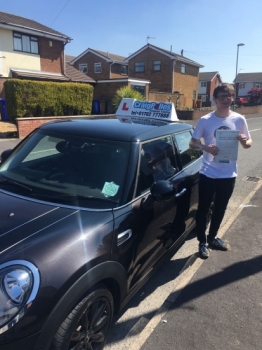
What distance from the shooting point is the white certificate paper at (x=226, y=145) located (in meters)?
3.11

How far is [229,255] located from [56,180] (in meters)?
2.40

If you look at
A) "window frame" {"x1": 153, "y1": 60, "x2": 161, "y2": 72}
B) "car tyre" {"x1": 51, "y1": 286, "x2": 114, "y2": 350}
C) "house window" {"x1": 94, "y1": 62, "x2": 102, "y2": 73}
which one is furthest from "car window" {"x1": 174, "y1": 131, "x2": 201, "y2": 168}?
"house window" {"x1": 94, "y1": 62, "x2": 102, "y2": 73}

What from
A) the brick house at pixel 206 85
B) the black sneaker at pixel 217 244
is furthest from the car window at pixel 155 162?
the brick house at pixel 206 85

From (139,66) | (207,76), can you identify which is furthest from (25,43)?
(207,76)

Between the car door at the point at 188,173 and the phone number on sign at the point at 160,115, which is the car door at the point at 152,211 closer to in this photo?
the car door at the point at 188,173

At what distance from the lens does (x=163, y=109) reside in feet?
12.7

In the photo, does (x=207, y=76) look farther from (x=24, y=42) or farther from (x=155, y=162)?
(x=155, y=162)

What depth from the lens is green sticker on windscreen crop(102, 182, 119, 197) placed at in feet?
7.74

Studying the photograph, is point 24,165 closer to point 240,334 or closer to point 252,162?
point 240,334

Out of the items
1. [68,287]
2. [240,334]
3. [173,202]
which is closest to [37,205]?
[68,287]

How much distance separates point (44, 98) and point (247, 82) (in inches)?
2602

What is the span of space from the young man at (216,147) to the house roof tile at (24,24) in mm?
22653

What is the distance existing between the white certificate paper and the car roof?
541 mm

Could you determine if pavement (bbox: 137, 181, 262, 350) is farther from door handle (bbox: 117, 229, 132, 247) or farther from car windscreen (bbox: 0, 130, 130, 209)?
car windscreen (bbox: 0, 130, 130, 209)
